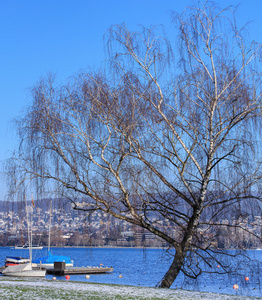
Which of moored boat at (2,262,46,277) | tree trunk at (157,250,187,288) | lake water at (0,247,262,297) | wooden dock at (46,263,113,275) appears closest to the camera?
tree trunk at (157,250,187,288)

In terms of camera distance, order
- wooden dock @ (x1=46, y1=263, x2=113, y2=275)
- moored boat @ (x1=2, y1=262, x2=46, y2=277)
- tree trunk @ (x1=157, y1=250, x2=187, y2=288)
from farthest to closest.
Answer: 1. wooden dock @ (x1=46, y1=263, x2=113, y2=275)
2. moored boat @ (x1=2, y1=262, x2=46, y2=277)
3. tree trunk @ (x1=157, y1=250, x2=187, y2=288)

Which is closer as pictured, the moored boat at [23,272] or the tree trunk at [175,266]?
the tree trunk at [175,266]

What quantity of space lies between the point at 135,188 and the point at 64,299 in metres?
3.85

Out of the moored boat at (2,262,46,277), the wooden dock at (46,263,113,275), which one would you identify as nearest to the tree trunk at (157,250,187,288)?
the moored boat at (2,262,46,277)

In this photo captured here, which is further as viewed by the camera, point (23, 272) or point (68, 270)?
point (68, 270)

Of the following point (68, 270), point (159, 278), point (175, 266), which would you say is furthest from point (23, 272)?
point (175, 266)

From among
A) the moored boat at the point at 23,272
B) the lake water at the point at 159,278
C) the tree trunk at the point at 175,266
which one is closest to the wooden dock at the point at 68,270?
the lake water at the point at 159,278

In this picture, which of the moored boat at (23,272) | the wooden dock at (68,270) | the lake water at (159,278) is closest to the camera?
the lake water at (159,278)

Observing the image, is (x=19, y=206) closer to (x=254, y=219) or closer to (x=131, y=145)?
(x=131, y=145)

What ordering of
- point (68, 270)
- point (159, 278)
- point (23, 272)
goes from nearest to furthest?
point (23, 272), point (68, 270), point (159, 278)

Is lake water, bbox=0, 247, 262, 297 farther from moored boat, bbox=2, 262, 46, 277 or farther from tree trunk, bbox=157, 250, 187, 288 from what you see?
moored boat, bbox=2, 262, 46, 277

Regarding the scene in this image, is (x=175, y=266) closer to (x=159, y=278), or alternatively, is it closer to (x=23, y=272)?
(x=23, y=272)

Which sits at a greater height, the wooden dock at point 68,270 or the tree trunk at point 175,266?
the tree trunk at point 175,266

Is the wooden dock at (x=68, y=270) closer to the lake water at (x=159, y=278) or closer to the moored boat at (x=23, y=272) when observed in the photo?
the lake water at (x=159, y=278)
